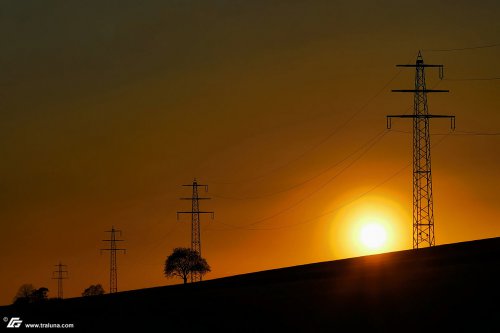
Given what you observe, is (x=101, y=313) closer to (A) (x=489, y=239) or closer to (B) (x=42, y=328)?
(B) (x=42, y=328)

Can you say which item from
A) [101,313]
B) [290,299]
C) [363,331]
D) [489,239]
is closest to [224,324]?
[290,299]

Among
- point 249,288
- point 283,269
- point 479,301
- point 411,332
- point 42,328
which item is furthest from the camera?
point 283,269

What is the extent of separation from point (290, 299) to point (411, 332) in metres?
15.6

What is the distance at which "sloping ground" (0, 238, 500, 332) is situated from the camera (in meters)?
49.6

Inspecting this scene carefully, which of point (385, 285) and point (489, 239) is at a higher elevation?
point (489, 239)

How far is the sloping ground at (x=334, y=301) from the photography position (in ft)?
163

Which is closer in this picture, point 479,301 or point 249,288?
point 479,301

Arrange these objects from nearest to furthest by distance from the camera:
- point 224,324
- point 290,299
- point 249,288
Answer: point 224,324
point 290,299
point 249,288

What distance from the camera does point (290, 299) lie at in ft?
201

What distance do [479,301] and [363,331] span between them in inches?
211

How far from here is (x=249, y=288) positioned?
234 ft

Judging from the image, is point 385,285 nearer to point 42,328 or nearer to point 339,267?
point 339,267

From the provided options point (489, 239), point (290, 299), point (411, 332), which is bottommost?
point (411, 332)

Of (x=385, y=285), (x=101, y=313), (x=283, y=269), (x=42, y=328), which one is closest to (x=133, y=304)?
(x=101, y=313)
